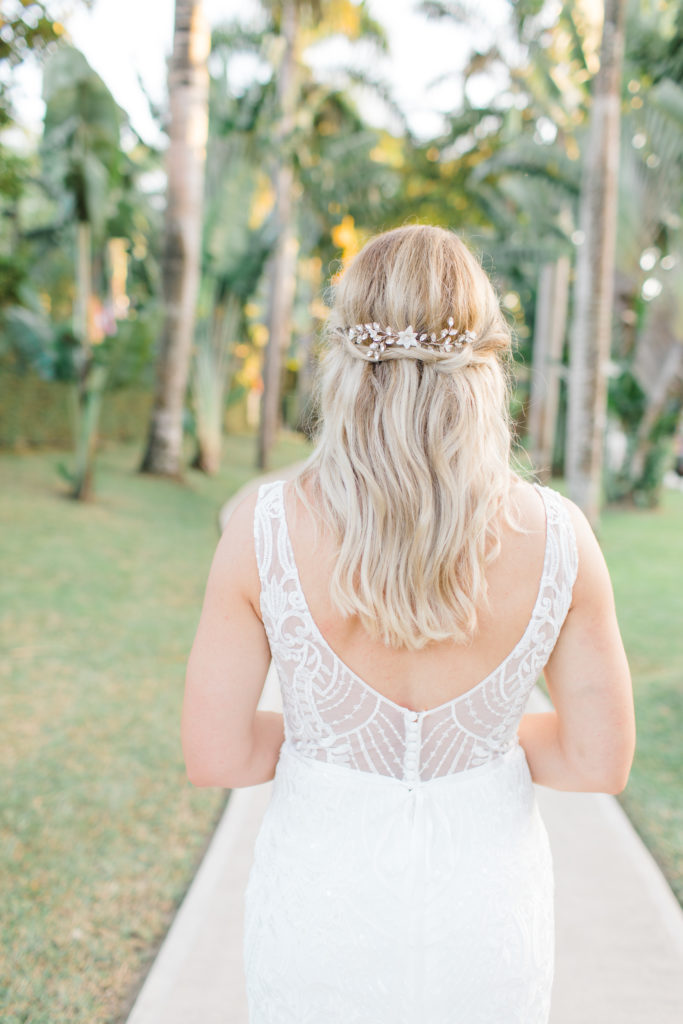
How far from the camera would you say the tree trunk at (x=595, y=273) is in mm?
8039

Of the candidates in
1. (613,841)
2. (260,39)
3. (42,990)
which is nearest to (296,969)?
(42,990)

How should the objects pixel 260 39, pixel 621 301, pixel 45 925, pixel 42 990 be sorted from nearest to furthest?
pixel 42 990
pixel 45 925
pixel 621 301
pixel 260 39

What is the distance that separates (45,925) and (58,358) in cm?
710

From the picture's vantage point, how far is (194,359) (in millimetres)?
12750

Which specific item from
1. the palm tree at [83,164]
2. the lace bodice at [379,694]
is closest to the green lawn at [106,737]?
the palm tree at [83,164]

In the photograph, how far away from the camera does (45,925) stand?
272 cm

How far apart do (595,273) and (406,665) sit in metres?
8.08

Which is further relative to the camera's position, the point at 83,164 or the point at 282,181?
the point at 282,181

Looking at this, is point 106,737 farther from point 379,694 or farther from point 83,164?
point 83,164

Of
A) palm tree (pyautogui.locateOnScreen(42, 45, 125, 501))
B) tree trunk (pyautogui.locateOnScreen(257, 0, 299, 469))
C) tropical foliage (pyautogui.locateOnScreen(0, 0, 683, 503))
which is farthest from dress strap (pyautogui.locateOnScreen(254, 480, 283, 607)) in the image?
tree trunk (pyautogui.locateOnScreen(257, 0, 299, 469))

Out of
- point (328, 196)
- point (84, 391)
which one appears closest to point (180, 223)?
point (84, 391)

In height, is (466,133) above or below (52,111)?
above

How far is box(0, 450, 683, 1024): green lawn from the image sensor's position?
267 cm

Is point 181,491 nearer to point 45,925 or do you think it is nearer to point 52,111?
point 52,111
